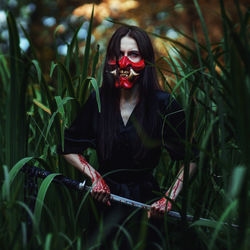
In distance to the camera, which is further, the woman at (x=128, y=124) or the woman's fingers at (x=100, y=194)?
the woman at (x=128, y=124)

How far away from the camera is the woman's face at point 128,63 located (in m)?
1.19

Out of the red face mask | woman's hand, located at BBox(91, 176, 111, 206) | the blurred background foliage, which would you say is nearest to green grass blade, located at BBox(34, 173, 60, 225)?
woman's hand, located at BBox(91, 176, 111, 206)

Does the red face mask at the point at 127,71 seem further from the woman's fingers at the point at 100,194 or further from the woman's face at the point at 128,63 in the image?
the woman's fingers at the point at 100,194

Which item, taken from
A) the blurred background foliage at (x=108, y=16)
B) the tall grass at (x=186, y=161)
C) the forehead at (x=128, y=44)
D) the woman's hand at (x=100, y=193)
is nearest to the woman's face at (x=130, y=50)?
the forehead at (x=128, y=44)

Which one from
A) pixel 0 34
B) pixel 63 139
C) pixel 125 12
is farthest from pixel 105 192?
pixel 0 34

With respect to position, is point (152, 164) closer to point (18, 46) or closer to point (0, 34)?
point (18, 46)

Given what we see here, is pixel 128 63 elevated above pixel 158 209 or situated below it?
above

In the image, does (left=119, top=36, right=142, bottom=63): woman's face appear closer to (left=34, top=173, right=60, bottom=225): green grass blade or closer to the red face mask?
the red face mask

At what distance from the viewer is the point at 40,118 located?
4.83ft

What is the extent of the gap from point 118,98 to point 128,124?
109mm

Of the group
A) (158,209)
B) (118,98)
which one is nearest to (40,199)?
(158,209)

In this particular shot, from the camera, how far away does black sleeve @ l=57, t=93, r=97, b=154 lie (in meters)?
1.22

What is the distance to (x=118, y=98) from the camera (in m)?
1.28

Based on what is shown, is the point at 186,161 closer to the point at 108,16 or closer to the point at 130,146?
the point at 130,146
